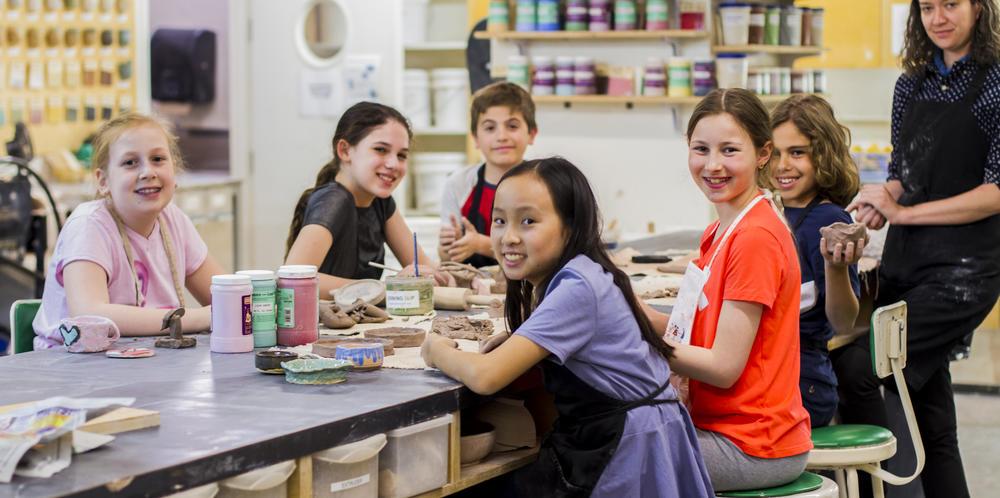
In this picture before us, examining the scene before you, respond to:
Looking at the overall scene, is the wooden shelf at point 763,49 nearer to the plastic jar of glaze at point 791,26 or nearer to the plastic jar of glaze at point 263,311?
the plastic jar of glaze at point 791,26

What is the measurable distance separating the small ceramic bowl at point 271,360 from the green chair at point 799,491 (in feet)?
3.01

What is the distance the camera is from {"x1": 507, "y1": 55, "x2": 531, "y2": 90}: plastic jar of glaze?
235 inches

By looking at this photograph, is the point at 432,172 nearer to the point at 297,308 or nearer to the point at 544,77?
the point at 544,77

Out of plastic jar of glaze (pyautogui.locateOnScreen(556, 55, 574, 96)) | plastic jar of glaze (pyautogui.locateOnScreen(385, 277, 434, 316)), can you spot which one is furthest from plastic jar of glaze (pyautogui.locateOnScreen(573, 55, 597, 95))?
plastic jar of glaze (pyautogui.locateOnScreen(385, 277, 434, 316))

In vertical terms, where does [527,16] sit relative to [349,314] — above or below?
above

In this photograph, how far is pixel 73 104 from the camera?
7434mm

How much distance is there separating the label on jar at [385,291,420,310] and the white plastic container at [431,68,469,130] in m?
4.27

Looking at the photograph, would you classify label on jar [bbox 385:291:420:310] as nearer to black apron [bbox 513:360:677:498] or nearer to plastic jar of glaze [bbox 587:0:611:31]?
black apron [bbox 513:360:677:498]

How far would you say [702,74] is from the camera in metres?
5.80

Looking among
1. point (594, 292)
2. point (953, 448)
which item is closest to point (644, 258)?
point (953, 448)

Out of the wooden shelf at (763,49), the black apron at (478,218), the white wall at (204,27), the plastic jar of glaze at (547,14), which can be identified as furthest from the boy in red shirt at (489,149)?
the white wall at (204,27)

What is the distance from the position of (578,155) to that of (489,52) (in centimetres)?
85

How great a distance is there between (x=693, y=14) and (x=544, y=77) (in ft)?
2.44

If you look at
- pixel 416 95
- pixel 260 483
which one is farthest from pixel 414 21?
pixel 260 483
